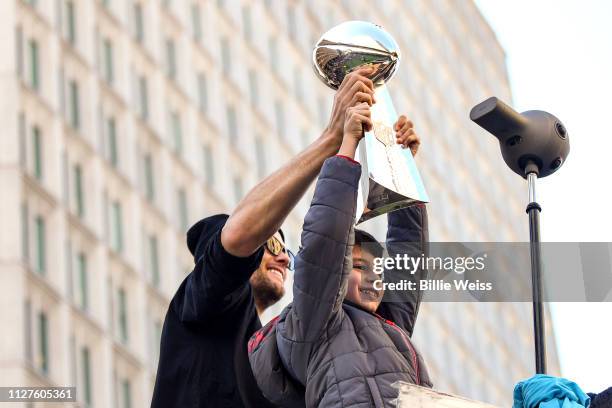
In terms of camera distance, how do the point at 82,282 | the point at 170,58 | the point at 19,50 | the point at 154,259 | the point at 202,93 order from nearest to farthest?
the point at 82,282
the point at 19,50
the point at 154,259
the point at 170,58
the point at 202,93

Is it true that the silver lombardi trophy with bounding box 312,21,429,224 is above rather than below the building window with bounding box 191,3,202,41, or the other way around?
below

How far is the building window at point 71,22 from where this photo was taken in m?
45.2

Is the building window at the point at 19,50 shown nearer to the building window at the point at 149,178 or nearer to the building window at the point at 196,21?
the building window at the point at 149,178

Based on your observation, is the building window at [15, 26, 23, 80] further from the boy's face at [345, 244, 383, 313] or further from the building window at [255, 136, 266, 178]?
the boy's face at [345, 244, 383, 313]

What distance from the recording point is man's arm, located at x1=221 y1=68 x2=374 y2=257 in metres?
8.61

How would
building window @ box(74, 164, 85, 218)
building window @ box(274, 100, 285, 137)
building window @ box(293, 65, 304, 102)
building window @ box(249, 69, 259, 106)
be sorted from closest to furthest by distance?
building window @ box(74, 164, 85, 218)
building window @ box(249, 69, 259, 106)
building window @ box(274, 100, 285, 137)
building window @ box(293, 65, 304, 102)

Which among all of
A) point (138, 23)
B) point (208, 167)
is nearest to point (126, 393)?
point (208, 167)

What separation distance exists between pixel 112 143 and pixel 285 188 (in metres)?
37.3

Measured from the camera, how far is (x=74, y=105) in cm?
4422

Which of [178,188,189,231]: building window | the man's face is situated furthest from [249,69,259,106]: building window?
the man's face

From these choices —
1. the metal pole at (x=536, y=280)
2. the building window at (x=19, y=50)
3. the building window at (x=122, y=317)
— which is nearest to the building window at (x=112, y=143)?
the building window at (x=122, y=317)

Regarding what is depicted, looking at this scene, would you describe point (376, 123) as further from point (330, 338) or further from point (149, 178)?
point (149, 178)

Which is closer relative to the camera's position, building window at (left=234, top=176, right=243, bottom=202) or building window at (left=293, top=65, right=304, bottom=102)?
building window at (left=234, top=176, right=243, bottom=202)

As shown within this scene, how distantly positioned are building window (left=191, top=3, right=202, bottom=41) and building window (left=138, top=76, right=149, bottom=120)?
14.2ft
